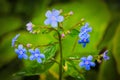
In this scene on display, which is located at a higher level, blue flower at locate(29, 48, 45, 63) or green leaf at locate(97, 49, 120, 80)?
blue flower at locate(29, 48, 45, 63)

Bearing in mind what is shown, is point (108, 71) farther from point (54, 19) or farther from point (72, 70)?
point (54, 19)

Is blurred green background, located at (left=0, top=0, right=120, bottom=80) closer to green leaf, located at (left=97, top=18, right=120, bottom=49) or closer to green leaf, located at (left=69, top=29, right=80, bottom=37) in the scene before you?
green leaf, located at (left=97, top=18, right=120, bottom=49)

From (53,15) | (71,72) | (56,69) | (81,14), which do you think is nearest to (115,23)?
(81,14)

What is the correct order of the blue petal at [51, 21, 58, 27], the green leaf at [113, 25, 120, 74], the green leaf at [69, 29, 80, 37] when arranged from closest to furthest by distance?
the blue petal at [51, 21, 58, 27] → the green leaf at [69, 29, 80, 37] → the green leaf at [113, 25, 120, 74]

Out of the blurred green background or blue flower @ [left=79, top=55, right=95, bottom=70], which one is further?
the blurred green background

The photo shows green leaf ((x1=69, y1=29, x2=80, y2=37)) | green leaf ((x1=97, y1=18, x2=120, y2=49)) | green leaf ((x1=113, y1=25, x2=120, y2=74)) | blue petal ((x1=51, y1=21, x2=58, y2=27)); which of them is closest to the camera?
blue petal ((x1=51, y1=21, x2=58, y2=27))

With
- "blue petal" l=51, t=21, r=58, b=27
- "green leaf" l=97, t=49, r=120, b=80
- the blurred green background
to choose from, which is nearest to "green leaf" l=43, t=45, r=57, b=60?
"blue petal" l=51, t=21, r=58, b=27

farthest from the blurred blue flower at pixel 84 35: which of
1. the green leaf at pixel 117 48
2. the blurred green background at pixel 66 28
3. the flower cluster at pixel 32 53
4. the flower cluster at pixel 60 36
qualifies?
the green leaf at pixel 117 48

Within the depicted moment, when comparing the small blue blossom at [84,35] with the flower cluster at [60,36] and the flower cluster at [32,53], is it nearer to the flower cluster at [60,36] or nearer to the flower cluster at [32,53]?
the flower cluster at [60,36]

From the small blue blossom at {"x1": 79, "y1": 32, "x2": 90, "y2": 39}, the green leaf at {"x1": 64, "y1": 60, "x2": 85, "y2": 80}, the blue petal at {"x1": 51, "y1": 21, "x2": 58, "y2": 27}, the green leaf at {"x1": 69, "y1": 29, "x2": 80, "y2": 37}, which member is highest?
the blue petal at {"x1": 51, "y1": 21, "x2": 58, "y2": 27}
